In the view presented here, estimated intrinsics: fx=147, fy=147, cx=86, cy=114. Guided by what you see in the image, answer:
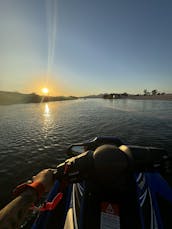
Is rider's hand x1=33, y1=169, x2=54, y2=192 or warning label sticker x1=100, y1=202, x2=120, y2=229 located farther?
warning label sticker x1=100, y1=202, x2=120, y2=229

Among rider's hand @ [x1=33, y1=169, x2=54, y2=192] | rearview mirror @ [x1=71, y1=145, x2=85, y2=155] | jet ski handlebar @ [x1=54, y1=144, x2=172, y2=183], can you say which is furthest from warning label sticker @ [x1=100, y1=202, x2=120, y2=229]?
rearview mirror @ [x1=71, y1=145, x2=85, y2=155]

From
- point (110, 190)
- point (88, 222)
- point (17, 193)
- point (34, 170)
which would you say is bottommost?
point (34, 170)

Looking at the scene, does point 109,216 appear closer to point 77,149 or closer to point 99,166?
point 99,166

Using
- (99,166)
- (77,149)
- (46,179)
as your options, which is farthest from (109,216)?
(77,149)

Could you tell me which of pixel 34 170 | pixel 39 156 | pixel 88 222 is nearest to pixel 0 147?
pixel 39 156

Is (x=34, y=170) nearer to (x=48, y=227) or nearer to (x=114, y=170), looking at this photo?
(x=48, y=227)

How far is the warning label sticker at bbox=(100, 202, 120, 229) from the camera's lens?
7.94 ft

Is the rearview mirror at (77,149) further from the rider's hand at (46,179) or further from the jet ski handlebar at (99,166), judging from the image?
the rider's hand at (46,179)

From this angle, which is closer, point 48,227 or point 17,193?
point 17,193

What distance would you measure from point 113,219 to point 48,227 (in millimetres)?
1956

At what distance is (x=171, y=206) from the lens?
428 cm

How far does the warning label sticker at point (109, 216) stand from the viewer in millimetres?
2420

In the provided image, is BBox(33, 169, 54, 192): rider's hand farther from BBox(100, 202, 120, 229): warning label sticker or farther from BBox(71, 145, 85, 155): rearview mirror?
BBox(71, 145, 85, 155): rearview mirror

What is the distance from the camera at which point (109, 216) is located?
→ 2475 millimetres
